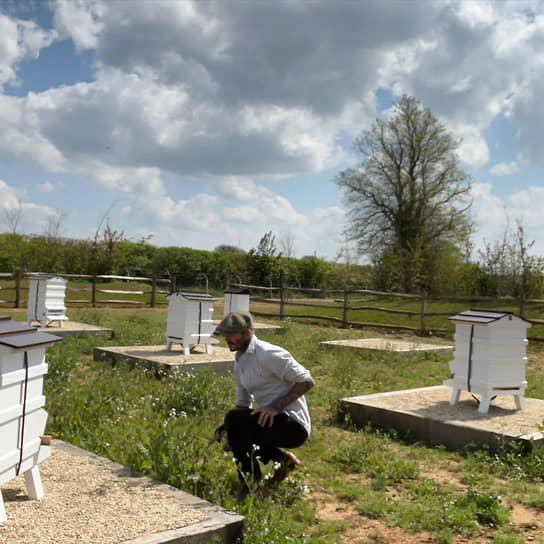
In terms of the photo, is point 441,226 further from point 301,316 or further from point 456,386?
point 456,386

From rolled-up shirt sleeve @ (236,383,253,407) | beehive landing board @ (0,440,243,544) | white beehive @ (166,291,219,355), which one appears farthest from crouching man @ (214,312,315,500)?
white beehive @ (166,291,219,355)

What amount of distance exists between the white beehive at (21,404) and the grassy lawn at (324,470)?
0.84 meters

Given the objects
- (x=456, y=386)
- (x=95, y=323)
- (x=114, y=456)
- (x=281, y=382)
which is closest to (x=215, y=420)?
(x=114, y=456)

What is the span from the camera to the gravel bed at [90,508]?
3342mm

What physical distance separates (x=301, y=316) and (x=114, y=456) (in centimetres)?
1654

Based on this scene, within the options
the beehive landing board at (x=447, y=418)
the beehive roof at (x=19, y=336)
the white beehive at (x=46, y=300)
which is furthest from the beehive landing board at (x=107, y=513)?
the white beehive at (x=46, y=300)

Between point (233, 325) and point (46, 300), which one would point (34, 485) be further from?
point (46, 300)

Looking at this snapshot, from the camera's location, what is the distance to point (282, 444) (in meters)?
4.53

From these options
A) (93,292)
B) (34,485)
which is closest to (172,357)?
(34,485)

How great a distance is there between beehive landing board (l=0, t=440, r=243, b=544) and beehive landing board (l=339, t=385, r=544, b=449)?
3111mm

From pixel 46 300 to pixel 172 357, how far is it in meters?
5.42

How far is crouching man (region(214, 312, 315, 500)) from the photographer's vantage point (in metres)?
4.46

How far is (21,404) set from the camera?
11.7ft

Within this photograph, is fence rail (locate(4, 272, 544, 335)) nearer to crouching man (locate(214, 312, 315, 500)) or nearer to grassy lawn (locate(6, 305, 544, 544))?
grassy lawn (locate(6, 305, 544, 544))
